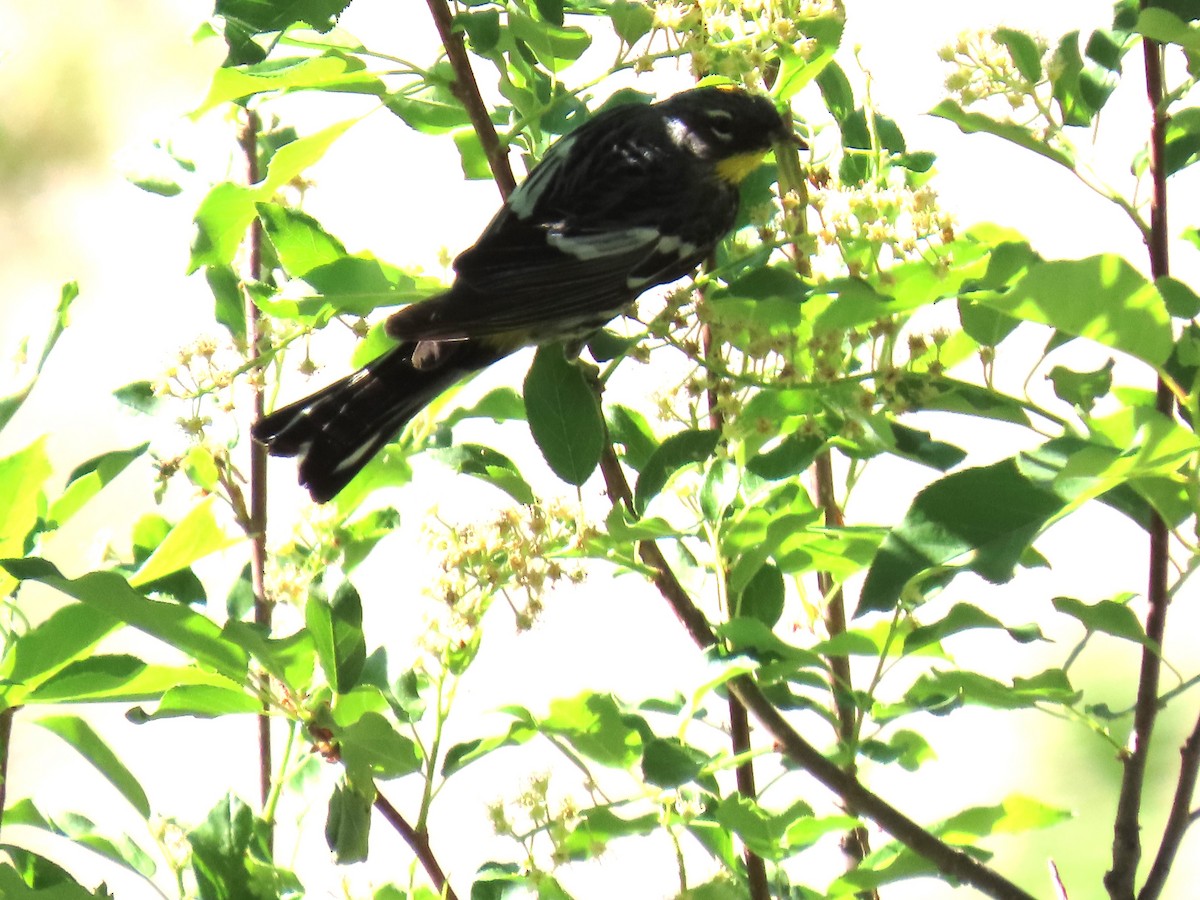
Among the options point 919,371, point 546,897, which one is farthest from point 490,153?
point 546,897

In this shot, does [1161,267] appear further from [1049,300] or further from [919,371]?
[1049,300]

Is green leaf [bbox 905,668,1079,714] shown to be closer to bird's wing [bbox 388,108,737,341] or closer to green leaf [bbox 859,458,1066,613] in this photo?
green leaf [bbox 859,458,1066,613]

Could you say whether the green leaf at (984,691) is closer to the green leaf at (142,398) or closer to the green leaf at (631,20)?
the green leaf at (631,20)

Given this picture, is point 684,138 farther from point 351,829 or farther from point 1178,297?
point 351,829

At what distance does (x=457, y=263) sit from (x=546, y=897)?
609mm

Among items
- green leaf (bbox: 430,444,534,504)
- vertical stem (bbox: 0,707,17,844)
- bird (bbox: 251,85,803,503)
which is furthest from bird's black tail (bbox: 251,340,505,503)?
vertical stem (bbox: 0,707,17,844)

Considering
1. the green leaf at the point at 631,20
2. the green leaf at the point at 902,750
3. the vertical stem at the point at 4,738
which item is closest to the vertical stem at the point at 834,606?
the green leaf at the point at 902,750

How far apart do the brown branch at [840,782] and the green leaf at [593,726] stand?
0.10 m

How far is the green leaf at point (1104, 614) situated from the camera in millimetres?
961

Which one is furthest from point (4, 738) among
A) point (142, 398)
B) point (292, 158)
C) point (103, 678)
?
point (292, 158)

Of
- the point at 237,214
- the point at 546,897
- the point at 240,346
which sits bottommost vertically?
the point at 546,897

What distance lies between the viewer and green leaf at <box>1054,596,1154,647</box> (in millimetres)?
961

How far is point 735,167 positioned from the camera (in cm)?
170

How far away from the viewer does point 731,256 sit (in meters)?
1.13
